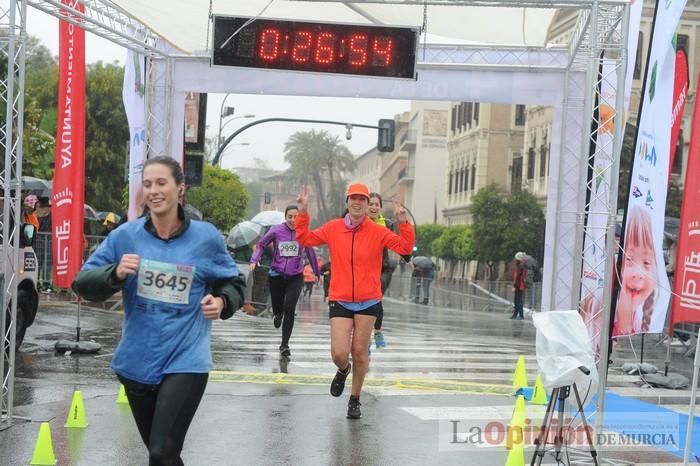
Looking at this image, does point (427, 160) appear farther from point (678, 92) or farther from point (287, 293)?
point (678, 92)

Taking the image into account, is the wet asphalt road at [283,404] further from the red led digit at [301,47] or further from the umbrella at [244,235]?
the umbrella at [244,235]

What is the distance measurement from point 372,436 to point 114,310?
43.3 ft

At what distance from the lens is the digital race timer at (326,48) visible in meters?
13.1

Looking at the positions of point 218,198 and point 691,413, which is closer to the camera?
point 691,413

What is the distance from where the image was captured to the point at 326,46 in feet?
43.1

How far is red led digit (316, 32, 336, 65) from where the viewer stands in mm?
13141

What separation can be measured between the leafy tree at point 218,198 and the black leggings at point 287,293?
29.1 m

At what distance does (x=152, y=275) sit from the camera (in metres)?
4.79

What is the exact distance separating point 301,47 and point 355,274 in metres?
5.20

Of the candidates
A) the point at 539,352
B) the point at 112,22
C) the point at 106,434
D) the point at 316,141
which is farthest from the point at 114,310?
the point at 316,141

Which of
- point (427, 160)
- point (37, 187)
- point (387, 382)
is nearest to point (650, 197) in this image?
point (387, 382)

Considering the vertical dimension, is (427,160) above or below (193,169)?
above

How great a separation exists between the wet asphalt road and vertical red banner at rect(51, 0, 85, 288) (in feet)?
4.44

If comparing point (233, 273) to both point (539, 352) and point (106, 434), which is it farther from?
point (106, 434)
